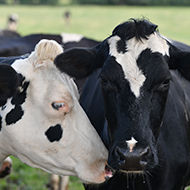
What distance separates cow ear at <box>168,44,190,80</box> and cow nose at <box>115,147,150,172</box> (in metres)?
0.78

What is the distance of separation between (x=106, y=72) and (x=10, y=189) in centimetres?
293

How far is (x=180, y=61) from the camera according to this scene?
8.58ft

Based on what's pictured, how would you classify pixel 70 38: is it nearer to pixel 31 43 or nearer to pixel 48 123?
pixel 31 43

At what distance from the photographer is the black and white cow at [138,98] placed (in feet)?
7.48

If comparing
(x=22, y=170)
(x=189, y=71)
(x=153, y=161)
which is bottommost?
(x=22, y=170)

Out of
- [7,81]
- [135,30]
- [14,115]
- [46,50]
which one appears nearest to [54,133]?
[14,115]

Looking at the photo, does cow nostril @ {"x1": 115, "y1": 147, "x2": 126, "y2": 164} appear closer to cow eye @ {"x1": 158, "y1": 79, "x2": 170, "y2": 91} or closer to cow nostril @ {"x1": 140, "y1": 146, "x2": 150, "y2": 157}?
cow nostril @ {"x1": 140, "y1": 146, "x2": 150, "y2": 157}

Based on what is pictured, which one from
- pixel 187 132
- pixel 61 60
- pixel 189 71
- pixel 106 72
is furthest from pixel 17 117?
pixel 187 132

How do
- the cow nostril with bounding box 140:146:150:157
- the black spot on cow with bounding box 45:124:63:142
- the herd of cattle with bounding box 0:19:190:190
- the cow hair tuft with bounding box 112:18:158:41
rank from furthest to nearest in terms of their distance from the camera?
the black spot on cow with bounding box 45:124:63:142 < the cow hair tuft with bounding box 112:18:158:41 < the herd of cattle with bounding box 0:19:190:190 < the cow nostril with bounding box 140:146:150:157

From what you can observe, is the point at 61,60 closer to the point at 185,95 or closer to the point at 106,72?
the point at 106,72

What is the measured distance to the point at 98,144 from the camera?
109 inches

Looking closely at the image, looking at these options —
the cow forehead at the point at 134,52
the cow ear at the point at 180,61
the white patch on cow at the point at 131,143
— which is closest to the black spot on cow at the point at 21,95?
the cow forehead at the point at 134,52

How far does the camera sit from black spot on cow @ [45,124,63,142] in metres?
2.63

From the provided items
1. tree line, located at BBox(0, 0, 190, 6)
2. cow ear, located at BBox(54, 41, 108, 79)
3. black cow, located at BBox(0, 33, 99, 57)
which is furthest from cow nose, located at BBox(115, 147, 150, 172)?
tree line, located at BBox(0, 0, 190, 6)
